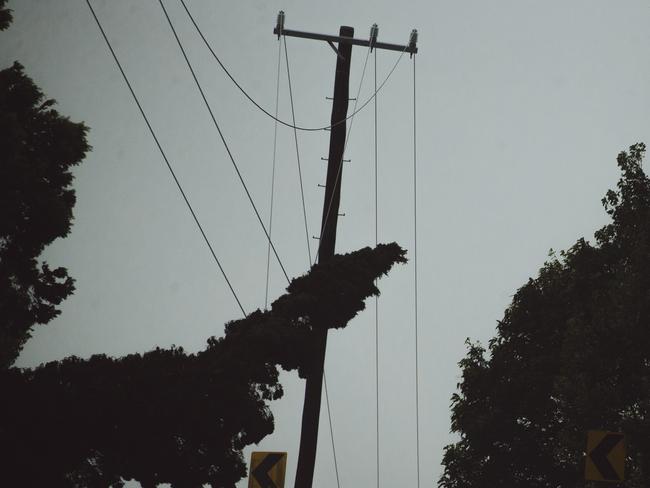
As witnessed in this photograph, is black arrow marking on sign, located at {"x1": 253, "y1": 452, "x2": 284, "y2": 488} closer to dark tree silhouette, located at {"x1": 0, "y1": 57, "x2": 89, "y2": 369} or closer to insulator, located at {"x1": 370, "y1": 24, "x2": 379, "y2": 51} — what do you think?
dark tree silhouette, located at {"x1": 0, "y1": 57, "x2": 89, "y2": 369}

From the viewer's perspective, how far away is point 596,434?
27.7ft

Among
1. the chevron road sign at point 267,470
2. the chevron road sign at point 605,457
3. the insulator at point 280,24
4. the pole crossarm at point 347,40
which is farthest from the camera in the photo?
the insulator at point 280,24

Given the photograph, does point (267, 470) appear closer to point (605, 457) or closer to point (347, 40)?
point (605, 457)

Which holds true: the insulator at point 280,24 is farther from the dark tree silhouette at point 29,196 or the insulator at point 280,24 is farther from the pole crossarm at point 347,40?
the dark tree silhouette at point 29,196

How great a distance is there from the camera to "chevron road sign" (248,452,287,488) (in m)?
9.63

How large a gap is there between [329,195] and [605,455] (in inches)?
208

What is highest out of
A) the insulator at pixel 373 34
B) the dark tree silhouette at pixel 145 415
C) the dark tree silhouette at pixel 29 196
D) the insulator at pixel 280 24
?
the insulator at pixel 280 24

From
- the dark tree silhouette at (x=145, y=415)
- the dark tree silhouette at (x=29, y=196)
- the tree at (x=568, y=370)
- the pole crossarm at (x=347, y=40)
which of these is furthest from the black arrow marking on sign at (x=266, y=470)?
the tree at (x=568, y=370)

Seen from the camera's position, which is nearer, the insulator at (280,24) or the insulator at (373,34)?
the insulator at (373,34)

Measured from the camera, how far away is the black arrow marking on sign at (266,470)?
9.64 metres

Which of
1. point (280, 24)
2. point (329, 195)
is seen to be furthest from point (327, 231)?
point (280, 24)

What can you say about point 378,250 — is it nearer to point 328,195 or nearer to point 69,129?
point 328,195

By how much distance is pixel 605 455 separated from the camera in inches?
329

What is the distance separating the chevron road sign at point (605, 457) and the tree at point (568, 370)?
7.56 m
